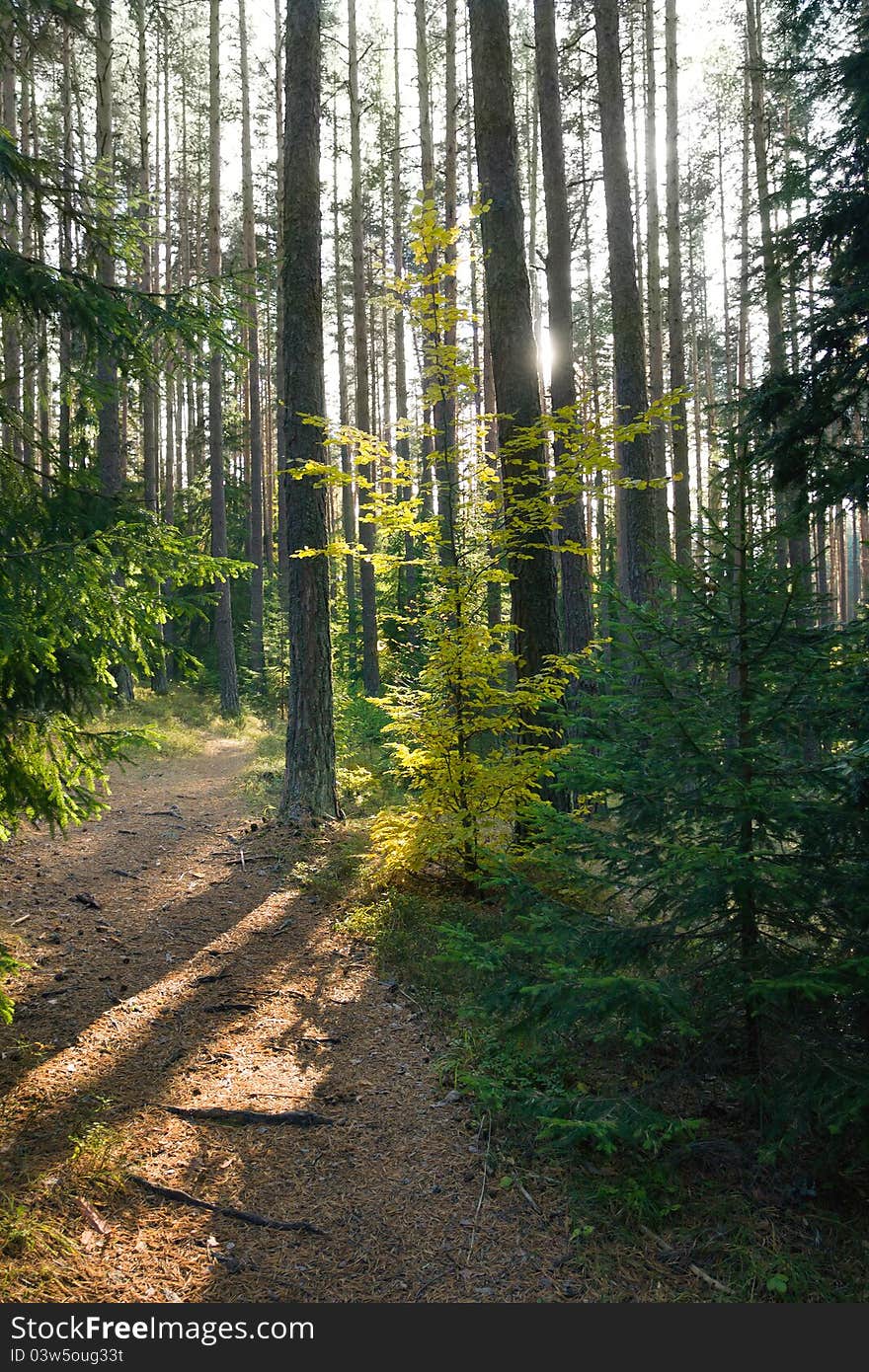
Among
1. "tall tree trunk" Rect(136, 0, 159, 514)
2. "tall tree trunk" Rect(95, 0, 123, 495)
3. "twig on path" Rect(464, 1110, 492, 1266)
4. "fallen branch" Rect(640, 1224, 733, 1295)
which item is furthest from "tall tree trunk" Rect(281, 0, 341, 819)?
"tall tree trunk" Rect(136, 0, 159, 514)

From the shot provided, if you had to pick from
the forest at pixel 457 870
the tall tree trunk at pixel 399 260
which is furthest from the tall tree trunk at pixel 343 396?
the forest at pixel 457 870

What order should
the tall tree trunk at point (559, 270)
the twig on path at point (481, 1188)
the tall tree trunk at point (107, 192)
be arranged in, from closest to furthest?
1. the twig on path at point (481, 1188)
2. the tall tree trunk at point (107, 192)
3. the tall tree trunk at point (559, 270)

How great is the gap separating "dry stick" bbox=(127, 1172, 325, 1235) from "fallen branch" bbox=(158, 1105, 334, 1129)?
19.8 inches

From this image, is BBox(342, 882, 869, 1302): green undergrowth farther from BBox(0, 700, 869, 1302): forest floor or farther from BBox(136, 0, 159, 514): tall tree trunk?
BBox(136, 0, 159, 514): tall tree trunk

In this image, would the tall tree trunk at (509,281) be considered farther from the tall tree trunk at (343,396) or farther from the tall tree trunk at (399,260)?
the tall tree trunk at (399,260)

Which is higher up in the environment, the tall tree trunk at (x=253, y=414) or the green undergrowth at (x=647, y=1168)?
the tall tree trunk at (x=253, y=414)

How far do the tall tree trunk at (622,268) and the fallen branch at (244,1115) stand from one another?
A: 7.16 m

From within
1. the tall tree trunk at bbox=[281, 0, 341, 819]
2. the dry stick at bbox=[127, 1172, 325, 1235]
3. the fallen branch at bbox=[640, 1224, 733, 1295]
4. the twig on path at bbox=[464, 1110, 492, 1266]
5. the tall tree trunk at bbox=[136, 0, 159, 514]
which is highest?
the tall tree trunk at bbox=[136, 0, 159, 514]

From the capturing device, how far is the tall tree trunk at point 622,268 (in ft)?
30.8

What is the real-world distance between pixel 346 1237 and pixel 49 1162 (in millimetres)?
1277

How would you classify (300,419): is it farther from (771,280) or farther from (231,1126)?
(231,1126)

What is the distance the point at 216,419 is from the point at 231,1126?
17851 mm

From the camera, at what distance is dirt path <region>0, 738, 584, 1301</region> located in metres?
2.81

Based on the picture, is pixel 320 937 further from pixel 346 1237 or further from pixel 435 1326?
pixel 435 1326
